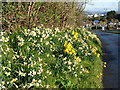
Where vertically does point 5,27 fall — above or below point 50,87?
above

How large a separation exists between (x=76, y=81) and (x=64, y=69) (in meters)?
0.38

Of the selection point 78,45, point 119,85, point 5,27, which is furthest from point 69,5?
point 119,85

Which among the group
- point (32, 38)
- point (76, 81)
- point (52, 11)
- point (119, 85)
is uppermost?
point (52, 11)

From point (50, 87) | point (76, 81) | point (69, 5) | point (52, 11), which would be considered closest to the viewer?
point (50, 87)

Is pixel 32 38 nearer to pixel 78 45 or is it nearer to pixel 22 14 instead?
pixel 22 14

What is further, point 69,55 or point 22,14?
point 22,14

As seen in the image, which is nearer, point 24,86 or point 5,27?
point 24,86

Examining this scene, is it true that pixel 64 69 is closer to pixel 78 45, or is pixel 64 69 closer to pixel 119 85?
pixel 119 85

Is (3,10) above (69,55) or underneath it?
above

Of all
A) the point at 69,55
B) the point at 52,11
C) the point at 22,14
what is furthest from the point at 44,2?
the point at 69,55

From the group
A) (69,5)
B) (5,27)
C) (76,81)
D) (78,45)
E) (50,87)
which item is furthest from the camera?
(69,5)

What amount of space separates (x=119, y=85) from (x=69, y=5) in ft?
20.2

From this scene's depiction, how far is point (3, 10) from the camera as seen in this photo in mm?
5988

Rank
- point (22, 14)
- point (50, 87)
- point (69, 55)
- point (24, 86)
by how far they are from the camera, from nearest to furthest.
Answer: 1. point (24, 86)
2. point (50, 87)
3. point (69, 55)
4. point (22, 14)
